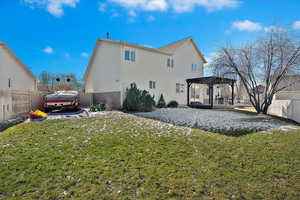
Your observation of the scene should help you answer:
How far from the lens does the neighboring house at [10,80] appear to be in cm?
959

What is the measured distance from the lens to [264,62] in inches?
457

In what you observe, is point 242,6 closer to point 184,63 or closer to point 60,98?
point 184,63

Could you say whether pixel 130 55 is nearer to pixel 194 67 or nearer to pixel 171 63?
pixel 171 63

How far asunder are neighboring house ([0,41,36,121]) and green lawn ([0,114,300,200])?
4806 millimetres

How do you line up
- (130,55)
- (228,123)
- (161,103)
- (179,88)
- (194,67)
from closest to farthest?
(228,123) < (130,55) < (161,103) < (179,88) < (194,67)

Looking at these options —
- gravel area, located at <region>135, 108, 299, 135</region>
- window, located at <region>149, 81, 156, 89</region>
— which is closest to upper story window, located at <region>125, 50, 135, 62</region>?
window, located at <region>149, 81, 156, 89</region>

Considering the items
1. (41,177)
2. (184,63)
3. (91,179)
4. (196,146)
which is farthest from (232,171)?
(184,63)

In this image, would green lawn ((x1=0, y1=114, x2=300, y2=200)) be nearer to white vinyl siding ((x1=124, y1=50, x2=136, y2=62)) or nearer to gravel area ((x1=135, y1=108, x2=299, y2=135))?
gravel area ((x1=135, y1=108, x2=299, y2=135))

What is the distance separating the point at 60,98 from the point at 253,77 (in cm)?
1400

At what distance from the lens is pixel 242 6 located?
10836 mm

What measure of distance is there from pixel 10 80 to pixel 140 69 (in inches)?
447

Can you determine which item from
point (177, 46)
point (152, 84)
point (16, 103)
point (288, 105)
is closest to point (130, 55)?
point (152, 84)

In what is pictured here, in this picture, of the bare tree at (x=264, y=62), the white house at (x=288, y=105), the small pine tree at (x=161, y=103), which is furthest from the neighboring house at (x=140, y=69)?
the white house at (x=288, y=105)

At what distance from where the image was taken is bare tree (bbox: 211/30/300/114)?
1087cm
